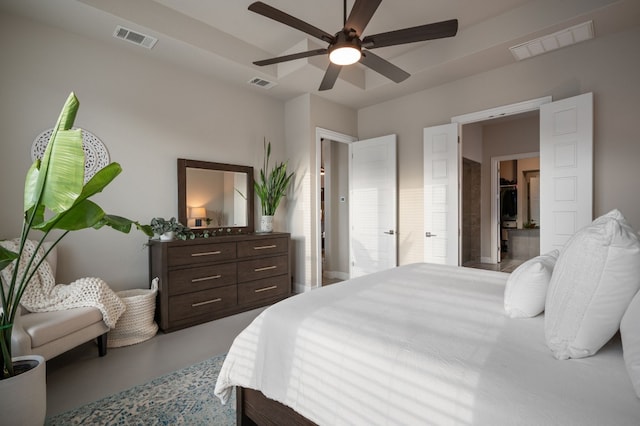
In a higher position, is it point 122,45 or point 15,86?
point 122,45

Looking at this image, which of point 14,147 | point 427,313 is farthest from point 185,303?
point 427,313

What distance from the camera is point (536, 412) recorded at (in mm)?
770

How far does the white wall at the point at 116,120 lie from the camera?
2598mm

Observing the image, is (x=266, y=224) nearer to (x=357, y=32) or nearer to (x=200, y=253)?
(x=200, y=253)

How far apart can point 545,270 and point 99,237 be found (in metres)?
3.50

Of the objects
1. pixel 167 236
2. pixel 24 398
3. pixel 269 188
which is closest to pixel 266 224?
pixel 269 188

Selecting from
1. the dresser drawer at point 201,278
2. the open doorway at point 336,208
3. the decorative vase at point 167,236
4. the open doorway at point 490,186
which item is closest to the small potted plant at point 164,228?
the decorative vase at point 167,236

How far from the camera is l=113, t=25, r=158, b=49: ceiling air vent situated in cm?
281

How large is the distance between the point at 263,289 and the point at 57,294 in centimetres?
195

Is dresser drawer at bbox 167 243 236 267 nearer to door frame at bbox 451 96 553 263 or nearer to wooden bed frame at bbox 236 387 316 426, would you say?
wooden bed frame at bbox 236 387 316 426

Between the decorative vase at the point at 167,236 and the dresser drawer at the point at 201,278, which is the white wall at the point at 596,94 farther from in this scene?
→ the decorative vase at the point at 167,236

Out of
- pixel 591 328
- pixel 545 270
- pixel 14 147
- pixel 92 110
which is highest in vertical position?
pixel 92 110

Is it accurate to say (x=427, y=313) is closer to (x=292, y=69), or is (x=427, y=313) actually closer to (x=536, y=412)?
(x=536, y=412)

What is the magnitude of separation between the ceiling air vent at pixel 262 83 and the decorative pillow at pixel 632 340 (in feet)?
12.6
